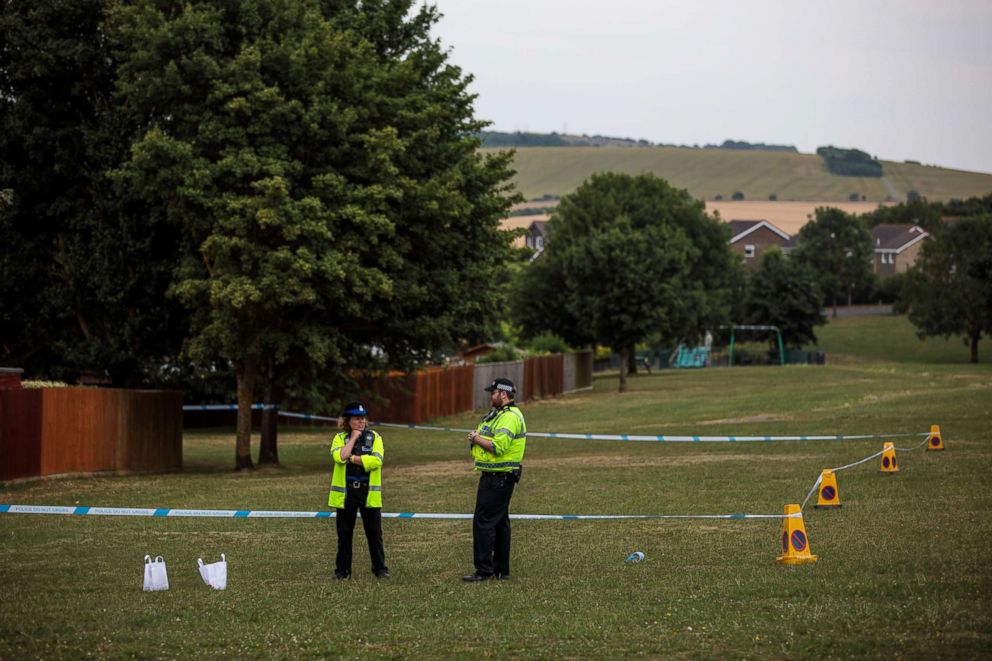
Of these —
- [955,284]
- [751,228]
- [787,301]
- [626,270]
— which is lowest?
[787,301]

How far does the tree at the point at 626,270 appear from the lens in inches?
2844

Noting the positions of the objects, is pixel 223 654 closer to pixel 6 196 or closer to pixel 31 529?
pixel 31 529

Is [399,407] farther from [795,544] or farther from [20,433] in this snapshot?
[795,544]

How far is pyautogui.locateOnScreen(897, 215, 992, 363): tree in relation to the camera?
98312 millimetres

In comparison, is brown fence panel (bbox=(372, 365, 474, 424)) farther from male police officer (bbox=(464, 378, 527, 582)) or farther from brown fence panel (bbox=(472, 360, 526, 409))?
male police officer (bbox=(464, 378, 527, 582))

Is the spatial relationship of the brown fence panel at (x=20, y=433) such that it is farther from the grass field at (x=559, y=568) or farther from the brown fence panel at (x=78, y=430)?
the grass field at (x=559, y=568)

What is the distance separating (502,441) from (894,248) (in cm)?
Answer: 16259

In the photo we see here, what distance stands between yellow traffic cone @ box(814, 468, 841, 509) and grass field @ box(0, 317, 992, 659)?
22 centimetres

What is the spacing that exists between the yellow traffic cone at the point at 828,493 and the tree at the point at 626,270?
52172 mm

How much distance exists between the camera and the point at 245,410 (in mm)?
29938

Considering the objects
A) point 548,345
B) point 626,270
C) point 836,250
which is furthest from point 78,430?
point 836,250

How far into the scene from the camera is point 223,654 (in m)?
9.54

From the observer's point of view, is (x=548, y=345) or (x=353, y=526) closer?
(x=353, y=526)

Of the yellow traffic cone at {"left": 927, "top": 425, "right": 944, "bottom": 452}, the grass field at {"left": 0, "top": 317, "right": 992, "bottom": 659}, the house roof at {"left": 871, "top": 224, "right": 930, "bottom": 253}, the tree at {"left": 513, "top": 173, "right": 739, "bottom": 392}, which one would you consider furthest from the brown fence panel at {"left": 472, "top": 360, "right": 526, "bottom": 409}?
the house roof at {"left": 871, "top": 224, "right": 930, "bottom": 253}
